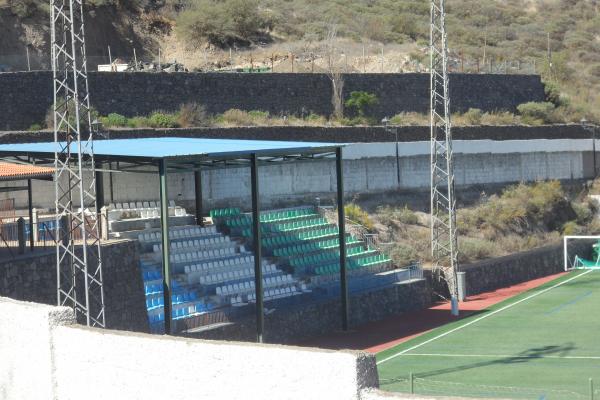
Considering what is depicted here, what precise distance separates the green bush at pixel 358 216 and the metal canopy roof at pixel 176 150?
1067 centimetres

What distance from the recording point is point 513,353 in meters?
25.6

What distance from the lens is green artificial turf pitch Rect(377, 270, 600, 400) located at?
65.0ft

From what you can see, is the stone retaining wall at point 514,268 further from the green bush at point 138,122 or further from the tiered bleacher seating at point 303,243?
the green bush at point 138,122

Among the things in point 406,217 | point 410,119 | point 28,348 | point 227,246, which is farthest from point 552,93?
point 28,348

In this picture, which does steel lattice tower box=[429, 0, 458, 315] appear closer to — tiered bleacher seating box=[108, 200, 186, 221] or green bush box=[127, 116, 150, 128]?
tiered bleacher seating box=[108, 200, 186, 221]

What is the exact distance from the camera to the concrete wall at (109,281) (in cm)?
2145

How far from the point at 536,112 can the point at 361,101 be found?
12.2 meters

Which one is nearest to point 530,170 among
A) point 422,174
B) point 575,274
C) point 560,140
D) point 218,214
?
point 560,140

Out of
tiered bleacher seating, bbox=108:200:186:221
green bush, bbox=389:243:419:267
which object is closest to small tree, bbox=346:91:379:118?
green bush, bbox=389:243:419:267

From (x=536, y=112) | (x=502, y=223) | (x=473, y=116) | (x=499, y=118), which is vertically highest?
(x=536, y=112)

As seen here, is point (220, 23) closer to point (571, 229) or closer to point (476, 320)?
point (571, 229)

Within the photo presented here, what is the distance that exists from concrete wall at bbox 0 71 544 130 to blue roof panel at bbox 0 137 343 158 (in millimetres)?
11905

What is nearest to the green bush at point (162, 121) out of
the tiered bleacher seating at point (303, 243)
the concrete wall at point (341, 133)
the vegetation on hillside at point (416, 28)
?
the concrete wall at point (341, 133)

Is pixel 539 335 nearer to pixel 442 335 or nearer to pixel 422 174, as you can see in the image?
pixel 442 335
